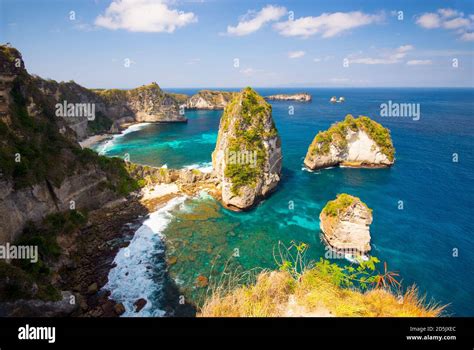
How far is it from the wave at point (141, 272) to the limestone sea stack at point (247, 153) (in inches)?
401

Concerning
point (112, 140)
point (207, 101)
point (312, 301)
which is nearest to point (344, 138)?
point (312, 301)

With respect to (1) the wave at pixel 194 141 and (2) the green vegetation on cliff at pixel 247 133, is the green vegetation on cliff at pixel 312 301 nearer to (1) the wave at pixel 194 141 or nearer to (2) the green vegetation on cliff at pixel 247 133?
(2) the green vegetation on cliff at pixel 247 133

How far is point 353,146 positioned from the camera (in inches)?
2003

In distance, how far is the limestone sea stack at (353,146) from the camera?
4931 cm

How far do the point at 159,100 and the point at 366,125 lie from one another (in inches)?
3217

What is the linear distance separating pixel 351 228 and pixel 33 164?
32675 millimetres

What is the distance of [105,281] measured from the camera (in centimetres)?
2264

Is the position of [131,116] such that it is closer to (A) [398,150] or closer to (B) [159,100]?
(B) [159,100]

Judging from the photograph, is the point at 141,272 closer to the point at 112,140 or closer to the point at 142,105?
the point at 112,140

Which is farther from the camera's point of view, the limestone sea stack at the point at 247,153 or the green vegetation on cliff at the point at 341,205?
the limestone sea stack at the point at 247,153

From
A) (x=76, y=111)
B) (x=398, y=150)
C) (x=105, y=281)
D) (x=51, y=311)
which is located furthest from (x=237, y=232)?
(x=76, y=111)

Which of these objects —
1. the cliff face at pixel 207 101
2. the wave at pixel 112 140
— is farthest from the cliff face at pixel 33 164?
the cliff face at pixel 207 101
